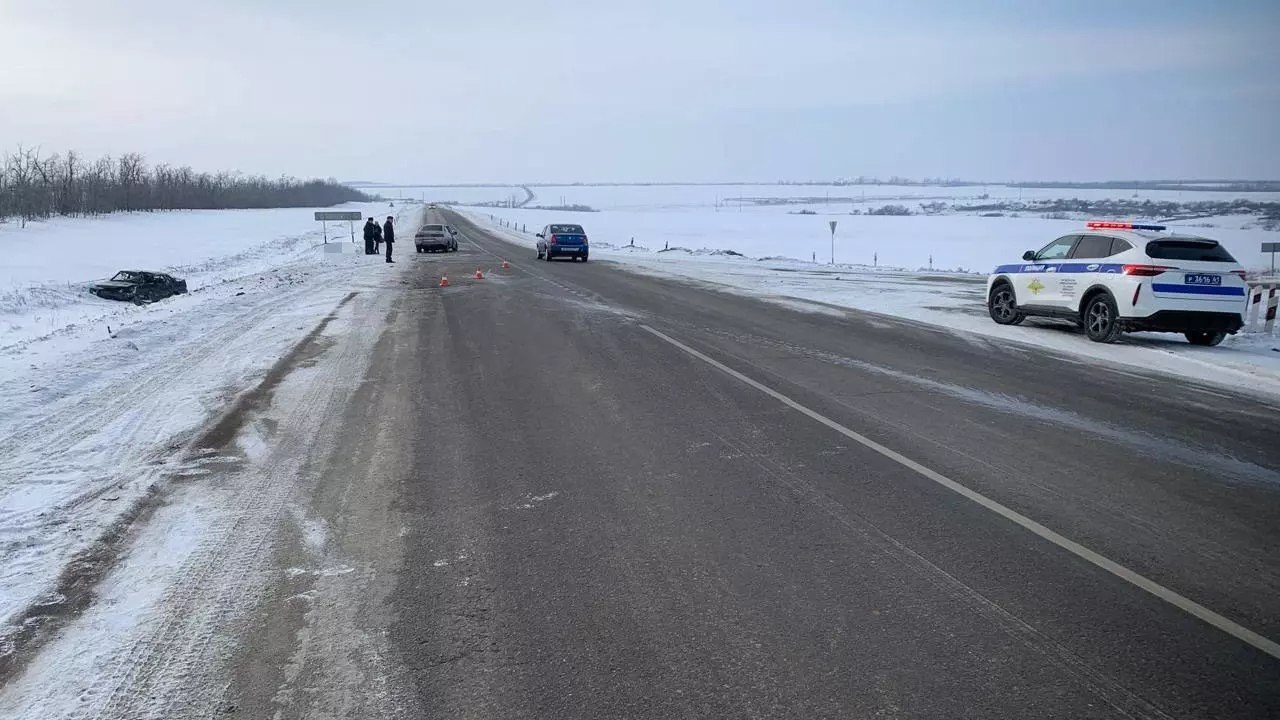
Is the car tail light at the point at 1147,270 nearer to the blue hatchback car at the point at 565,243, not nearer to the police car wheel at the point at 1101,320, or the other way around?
the police car wheel at the point at 1101,320

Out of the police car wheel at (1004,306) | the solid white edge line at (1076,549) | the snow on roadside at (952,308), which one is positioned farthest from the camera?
the police car wheel at (1004,306)

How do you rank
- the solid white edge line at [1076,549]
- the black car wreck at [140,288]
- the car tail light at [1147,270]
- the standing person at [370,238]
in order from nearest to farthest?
the solid white edge line at [1076,549]
the car tail light at [1147,270]
the black car wreck at [140,288]
the standing person at [370,238]

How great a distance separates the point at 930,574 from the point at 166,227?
73.4m

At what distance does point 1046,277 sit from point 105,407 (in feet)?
47.6

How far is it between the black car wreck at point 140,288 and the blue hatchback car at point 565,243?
13388 mm

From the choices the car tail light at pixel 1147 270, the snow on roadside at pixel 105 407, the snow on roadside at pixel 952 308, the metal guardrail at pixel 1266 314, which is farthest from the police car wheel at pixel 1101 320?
the snow on roadside at pixel 105 407

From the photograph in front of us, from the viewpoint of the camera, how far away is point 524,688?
341 cm

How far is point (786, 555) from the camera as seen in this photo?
4.75m

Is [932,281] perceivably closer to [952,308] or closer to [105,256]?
[952,308]

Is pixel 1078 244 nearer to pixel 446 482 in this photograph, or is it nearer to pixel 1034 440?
pixel 1034 440

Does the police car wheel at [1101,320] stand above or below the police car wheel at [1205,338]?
above

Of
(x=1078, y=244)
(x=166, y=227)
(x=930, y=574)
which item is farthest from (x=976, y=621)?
(x=166, y=227)

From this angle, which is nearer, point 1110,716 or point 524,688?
point 1110,716

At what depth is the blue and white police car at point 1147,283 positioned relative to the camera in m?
12.6
